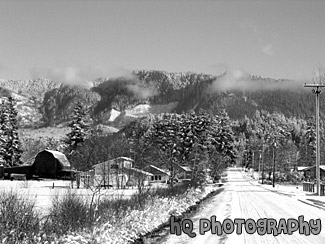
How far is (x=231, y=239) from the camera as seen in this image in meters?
13.5

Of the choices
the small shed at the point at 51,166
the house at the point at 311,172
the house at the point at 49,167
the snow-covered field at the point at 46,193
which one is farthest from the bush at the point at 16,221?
the house at the point at 311,172

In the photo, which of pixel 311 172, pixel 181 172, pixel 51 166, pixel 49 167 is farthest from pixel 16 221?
pixel 311 172

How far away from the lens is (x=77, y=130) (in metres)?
90.2

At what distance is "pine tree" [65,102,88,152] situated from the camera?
90062 millimetres

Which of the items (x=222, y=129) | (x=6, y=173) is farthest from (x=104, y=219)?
(x=222, y=129)

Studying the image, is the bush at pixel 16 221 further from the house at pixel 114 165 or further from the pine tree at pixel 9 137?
the pine tree at pixel 9 137

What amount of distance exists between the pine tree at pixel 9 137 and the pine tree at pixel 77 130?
32.2 feet

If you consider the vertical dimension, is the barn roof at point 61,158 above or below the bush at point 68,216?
above

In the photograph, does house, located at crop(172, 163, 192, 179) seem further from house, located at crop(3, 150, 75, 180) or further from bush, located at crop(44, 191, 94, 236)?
bush, located at crop(44, 191, 94, 236)

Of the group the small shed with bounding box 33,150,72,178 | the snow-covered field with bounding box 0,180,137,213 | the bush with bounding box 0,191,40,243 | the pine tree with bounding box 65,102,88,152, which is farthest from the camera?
the pine tree with bounding box 65,102,88,152

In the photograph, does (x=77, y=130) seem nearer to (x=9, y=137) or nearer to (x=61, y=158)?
(x=61, y=158)

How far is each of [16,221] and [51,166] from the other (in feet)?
271

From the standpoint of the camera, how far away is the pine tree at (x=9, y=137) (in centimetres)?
8256

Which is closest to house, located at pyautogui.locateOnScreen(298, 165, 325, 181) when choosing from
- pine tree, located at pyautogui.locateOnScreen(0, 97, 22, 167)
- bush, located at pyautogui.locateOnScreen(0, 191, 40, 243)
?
pine tree, located at pyautogui.locateOnScreen(0, 97, 22, 167)
